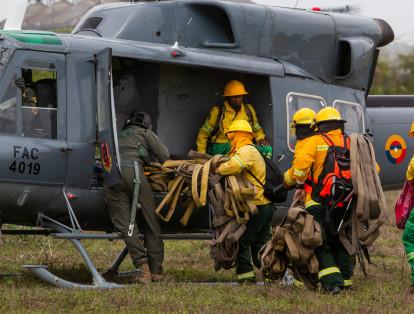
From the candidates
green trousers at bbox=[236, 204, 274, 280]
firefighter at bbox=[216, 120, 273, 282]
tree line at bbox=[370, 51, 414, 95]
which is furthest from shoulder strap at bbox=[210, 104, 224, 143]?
tree line at bbox=[370, 51, 414, 95]

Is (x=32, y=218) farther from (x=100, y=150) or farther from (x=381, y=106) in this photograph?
(x=381, y=106)

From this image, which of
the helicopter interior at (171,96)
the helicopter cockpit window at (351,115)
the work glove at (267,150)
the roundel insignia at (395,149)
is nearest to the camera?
the work glove at (267,150)

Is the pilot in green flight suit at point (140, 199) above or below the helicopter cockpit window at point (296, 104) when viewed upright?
below

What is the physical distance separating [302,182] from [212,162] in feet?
3.33

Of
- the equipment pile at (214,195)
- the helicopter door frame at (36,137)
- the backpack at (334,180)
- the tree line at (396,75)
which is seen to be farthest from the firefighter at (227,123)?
the tree line at (396,75)

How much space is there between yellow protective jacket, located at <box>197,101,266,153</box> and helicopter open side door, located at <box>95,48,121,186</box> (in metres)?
1.68

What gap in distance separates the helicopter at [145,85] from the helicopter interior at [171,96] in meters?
0.01

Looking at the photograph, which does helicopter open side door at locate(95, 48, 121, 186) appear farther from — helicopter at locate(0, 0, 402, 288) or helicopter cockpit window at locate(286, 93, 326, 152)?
helicopter cockpit window at locate(286, 93, 326, 152)

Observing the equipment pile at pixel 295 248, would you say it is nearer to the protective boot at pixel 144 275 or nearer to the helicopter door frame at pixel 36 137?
the protective boot at pixel 144 275

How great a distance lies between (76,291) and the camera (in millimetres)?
8867

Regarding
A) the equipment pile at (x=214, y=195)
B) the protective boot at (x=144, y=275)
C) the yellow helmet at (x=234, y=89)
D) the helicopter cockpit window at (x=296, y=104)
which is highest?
the yellow helmet at (x=234, y=89)

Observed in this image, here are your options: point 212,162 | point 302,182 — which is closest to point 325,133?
point 302,182

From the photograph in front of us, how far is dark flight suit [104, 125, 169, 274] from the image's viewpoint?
9547mm

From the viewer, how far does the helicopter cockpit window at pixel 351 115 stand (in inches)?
444
